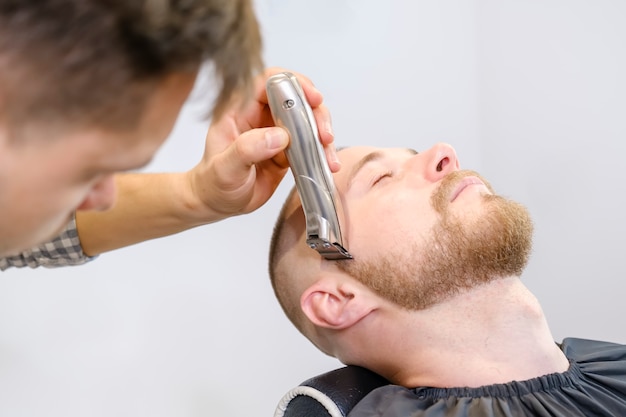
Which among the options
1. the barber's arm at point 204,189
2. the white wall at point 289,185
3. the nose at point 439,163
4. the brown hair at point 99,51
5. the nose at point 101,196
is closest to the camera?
the brown hair at point 99,51

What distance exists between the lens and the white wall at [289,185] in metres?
1.39

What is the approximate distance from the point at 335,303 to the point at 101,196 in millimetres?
631

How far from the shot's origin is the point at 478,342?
1.14 meters

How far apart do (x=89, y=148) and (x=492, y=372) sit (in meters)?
0.83

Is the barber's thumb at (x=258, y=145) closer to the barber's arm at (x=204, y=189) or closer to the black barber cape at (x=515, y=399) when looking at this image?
the barber's arm at (x=204, y=189)

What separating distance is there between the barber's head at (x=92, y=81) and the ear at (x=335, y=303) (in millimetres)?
651

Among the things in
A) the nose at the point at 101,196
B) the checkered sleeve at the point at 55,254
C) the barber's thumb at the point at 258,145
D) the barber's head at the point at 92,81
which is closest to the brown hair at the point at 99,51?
the barber's head at the point at 92,81

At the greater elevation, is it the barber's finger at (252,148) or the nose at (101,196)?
the nose at (101,196)

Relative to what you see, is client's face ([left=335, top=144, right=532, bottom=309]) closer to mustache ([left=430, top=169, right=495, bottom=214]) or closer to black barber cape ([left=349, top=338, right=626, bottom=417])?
mustache ([left=430, top=169, right=495, bottom=214])

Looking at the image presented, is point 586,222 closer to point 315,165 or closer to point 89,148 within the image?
point 315,165

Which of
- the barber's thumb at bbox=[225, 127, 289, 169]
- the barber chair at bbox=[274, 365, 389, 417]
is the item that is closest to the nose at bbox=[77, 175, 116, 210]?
the barber's thumb at bbox=[225, 127, 289, 169]

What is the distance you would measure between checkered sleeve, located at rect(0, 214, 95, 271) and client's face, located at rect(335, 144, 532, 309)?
1.58 ft

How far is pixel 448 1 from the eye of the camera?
2.08 meters

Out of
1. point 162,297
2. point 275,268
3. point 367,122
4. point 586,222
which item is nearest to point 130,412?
point 162,297
